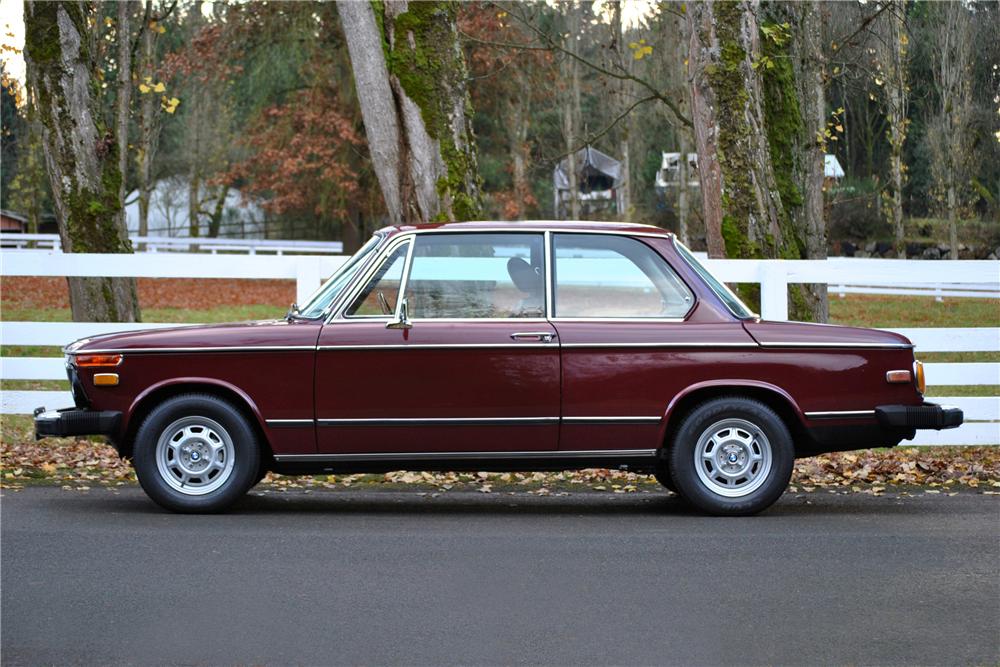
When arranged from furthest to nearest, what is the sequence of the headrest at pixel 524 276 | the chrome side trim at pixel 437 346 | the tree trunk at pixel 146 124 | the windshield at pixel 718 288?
the tree trunk at pixel 146 124 → the windshield at pixel 718 288 → the headrest at pixel 524 276 → the chrome side trim at pixel 437 346

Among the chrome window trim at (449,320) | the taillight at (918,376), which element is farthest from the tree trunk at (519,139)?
the chrome window trim at (449,320)

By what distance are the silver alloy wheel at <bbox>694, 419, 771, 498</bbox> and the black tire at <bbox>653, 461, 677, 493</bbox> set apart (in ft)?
0.85

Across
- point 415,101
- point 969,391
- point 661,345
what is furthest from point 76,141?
point 969,391

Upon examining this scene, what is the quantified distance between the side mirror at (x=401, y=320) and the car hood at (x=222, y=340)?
0.45 metres

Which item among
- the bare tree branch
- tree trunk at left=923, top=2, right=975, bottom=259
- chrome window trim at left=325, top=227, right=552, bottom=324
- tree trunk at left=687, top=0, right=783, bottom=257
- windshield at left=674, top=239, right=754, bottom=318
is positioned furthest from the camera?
tree trunk at left=923, top=2, right=975, bottom=259

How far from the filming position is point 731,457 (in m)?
8.52

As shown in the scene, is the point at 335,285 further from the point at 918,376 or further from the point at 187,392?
the point at 918,376

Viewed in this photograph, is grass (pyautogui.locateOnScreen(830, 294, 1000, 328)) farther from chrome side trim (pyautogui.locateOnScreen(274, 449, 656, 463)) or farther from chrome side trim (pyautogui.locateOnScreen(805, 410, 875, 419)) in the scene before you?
chrome side trim (pyautogui.locateOnScreen(274, 449, 656, 463))

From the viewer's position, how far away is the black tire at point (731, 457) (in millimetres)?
8391

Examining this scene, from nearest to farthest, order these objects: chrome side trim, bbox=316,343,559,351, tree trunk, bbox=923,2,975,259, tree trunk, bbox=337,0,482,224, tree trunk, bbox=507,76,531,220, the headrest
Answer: chrome side trim, bbox=316,343,559,351 → the headrest → tree trunk, bbox=337,0,482,224 → tree trunk, bbox=923,2,975,259 → tree trunk, bbox=507,76,531,220

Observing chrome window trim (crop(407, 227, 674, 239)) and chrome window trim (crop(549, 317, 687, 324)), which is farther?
chrome window trim (crop(407, 227, 674, 239))

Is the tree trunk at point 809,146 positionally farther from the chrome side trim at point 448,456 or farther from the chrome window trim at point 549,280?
the chrome side trim at point 448,456

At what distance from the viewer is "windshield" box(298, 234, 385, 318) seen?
335 inches

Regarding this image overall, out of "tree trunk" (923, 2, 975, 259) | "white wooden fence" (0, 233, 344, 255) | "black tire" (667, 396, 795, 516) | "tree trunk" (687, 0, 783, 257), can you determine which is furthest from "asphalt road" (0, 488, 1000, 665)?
"white wooden fence" (0, 233, 344, 255)
